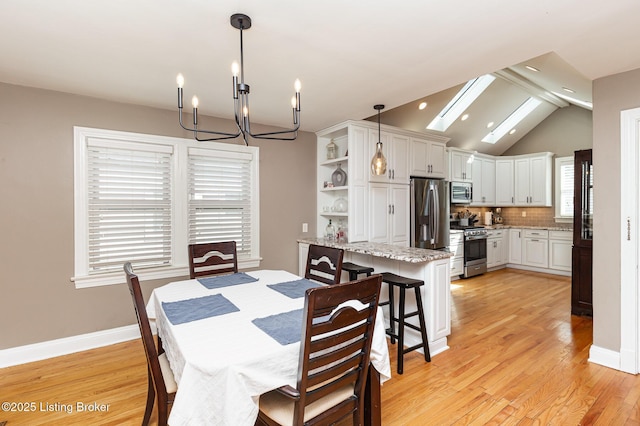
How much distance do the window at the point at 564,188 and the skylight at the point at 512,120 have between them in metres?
1.15

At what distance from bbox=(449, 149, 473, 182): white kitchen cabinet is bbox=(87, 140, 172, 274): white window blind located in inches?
187

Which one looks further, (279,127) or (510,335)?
(279,127)

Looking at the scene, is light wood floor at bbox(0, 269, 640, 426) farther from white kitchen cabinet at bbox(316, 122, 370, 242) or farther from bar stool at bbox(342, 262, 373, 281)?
white kitchen cabinet at bbox(316, 122, 370, 242)

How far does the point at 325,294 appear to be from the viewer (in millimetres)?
1257

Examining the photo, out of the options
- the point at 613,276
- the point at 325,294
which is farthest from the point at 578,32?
the point at 325,294

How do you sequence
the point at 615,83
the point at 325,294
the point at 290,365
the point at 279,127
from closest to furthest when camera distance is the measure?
the point at 325,294 < the point at 290,365 < the point at 615,83 < the point at 279,127

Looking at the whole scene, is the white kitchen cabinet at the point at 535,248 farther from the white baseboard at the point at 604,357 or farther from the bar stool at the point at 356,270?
the bar stool at the point at 356,270

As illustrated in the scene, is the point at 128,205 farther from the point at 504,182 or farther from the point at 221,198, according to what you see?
the point at 504,182

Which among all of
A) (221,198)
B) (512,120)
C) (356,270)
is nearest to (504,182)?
(512,120)

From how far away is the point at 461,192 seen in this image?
6.06 meters

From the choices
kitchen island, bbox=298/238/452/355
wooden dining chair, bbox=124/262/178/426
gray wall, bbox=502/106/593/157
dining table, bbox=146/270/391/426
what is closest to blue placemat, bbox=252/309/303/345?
dining table, bbox=146/270/391/426

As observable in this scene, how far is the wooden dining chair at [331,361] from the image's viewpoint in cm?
128

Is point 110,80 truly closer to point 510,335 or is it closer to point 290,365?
point 290,365

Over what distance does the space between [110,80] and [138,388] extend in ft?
8.08
